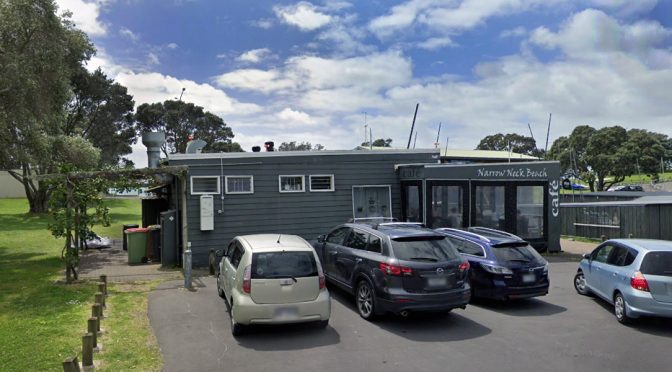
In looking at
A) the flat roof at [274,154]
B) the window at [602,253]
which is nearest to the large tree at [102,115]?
the flat roof at [274,154]

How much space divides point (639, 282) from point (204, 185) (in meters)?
10.7

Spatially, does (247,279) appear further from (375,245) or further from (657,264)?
(657,264)

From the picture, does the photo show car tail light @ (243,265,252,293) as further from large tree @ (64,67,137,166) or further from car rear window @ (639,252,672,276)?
large tree @ (64,67,137,166)

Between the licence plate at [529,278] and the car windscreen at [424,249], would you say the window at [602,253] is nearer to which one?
the licence plate at [529,278]

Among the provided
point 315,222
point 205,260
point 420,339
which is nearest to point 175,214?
point 205,260

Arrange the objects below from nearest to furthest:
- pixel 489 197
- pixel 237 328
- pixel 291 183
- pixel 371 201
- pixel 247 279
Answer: pixel 247 279
pixel 237 328
pixel 291 183
pixel 371 201
pixel 489 197

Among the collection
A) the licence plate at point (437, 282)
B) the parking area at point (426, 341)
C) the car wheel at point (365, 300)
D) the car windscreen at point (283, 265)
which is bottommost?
the parking area at point (426, 341)

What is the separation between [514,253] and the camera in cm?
952

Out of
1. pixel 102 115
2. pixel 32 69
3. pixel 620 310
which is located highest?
pixel 102 115

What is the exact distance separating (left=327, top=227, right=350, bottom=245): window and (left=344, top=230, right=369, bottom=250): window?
0.29m

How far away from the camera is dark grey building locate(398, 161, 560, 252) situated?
1527 cm

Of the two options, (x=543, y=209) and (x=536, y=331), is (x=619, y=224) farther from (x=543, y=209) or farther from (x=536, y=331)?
(x=536, y=331)

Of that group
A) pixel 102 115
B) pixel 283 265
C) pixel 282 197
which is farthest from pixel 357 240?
pixel 102 115

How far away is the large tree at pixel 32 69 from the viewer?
44.2 feet
